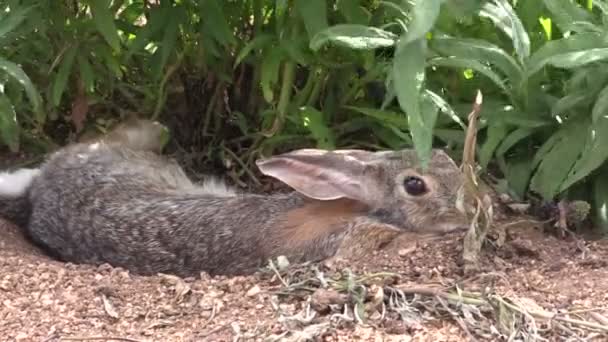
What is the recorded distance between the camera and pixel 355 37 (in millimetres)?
4848

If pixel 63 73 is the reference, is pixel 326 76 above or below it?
below

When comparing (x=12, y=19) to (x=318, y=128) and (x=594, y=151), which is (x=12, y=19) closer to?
(x=318, y=128)

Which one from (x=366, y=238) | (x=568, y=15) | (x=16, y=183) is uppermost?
(x=568, y=15)

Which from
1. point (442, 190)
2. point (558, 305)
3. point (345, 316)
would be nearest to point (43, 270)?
point (345, 316)

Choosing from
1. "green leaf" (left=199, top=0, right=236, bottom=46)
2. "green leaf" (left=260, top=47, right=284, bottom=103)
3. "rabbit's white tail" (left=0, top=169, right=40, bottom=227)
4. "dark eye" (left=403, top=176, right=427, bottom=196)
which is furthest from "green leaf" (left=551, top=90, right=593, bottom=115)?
"rabbit's white tail" (left=0, top=169, right=40, bottom=227)

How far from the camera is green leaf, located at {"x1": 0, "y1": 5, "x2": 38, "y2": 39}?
5258 mm

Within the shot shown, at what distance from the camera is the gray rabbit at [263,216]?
18.9ft

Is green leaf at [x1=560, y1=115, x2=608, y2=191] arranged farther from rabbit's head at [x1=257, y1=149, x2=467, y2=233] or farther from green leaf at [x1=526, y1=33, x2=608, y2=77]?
rabbit's head at [x1=257, y1=149, x2=467, y2=233]

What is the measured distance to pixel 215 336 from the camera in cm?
432

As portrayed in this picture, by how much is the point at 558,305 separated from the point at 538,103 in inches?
55.7

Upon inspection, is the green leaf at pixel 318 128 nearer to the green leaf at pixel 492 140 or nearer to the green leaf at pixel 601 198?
the green leaf at pixel 492 140

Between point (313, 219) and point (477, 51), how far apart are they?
1490 millimetres

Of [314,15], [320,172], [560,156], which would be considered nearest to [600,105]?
[560,156]

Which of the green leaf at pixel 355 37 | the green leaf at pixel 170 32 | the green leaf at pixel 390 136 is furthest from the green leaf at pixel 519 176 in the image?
the green leaf at pixel 170 32
